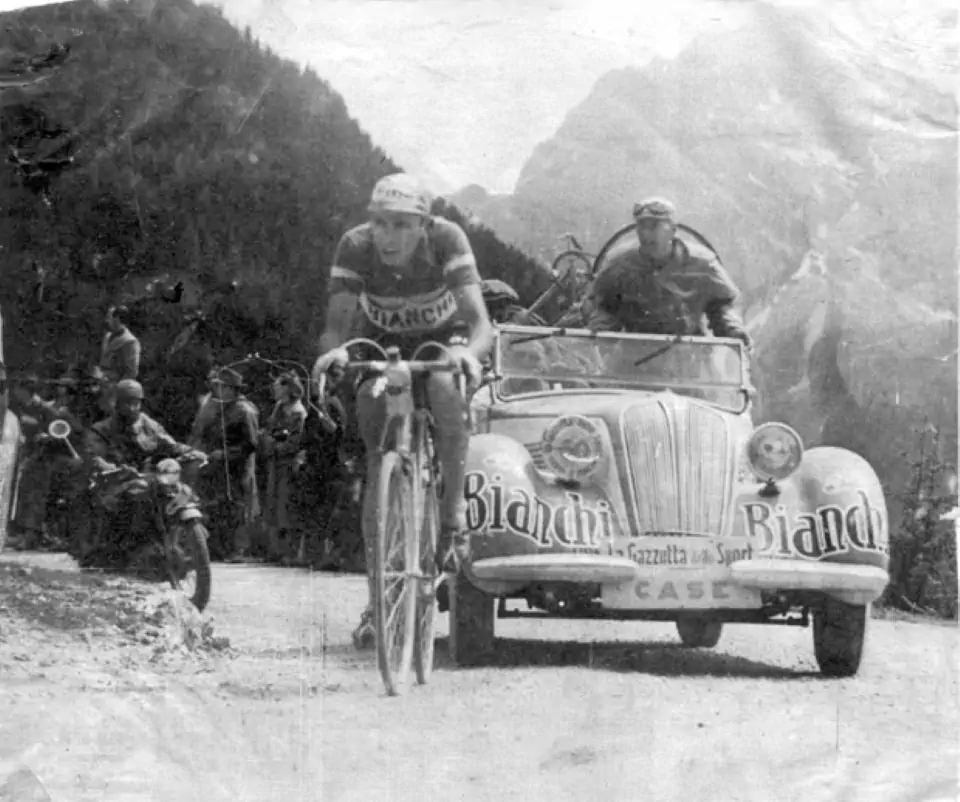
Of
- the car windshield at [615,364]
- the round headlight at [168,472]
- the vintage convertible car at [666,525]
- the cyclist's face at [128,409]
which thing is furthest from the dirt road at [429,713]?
the car windshield at [615,364]

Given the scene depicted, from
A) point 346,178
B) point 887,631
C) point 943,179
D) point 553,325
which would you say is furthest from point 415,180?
point 887,631

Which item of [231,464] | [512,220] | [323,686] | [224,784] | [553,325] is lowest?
[224,784]

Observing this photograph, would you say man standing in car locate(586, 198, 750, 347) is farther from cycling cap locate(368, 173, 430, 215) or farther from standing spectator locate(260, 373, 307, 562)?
standing spectator locate(260, 373, 307, 562)

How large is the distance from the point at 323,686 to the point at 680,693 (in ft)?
4.11

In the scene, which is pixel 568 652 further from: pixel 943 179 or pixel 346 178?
pixel 943 179

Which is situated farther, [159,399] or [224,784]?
[159,399]

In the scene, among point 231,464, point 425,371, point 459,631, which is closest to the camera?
point 425,371

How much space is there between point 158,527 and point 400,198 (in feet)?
5.05

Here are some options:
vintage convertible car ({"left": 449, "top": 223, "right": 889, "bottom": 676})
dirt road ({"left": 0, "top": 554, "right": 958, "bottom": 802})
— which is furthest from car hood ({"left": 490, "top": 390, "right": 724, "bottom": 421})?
dirt road ({"left": 0, "top": 554, "right": 958, "bottom": 802})

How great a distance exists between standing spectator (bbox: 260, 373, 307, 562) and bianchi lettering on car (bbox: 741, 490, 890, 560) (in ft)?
5.49

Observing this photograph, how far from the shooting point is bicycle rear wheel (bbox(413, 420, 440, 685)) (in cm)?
451

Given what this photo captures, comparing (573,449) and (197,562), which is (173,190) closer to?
(197,562)

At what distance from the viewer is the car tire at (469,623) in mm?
4832

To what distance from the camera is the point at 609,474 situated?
16.1ft
